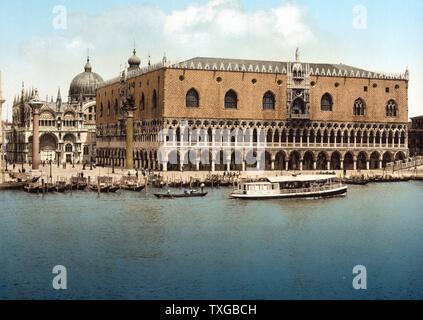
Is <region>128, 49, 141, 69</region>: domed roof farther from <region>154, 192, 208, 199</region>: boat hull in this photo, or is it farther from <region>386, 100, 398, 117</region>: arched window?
<region>154, 192, 208, 199</region>: boat hull

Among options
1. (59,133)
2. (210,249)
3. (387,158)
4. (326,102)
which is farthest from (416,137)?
A: (210,249)

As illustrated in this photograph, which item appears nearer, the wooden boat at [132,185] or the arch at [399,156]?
the wooden boat at [132,185]

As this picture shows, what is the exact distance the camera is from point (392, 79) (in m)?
84.2

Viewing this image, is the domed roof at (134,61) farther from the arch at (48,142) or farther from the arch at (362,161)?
the arch at (362,161)

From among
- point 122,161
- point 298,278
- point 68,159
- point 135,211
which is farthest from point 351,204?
point 68,159

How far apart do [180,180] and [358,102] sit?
93.7ft

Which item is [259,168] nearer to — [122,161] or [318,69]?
[318,69]

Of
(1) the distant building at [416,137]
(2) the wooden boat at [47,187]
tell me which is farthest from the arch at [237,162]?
(1) the distant building at [416,137]

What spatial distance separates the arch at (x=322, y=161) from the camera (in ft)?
267

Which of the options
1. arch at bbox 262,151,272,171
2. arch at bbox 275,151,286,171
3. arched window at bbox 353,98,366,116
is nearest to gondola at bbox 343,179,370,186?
arch at bbox 262,151,272,171

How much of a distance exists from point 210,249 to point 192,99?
4589cm

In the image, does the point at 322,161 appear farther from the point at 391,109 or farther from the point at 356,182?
the point at 356,182

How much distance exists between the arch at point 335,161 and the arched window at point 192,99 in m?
17.3

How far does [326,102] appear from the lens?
3236 inches
